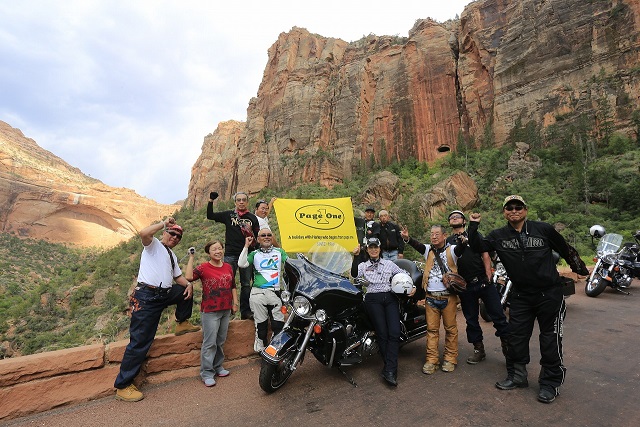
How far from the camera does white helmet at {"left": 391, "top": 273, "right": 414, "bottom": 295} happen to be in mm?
3932

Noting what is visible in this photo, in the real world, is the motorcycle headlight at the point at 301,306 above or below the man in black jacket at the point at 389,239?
below

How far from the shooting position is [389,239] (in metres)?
6.66

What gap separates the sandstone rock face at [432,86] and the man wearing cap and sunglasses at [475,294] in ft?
144

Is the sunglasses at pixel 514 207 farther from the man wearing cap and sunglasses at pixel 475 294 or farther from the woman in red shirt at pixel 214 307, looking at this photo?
the woman in red shirt at pixel 214 307

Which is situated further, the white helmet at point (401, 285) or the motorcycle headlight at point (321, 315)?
the white helmet at point (401, 285)

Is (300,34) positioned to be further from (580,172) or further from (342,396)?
(342,396)

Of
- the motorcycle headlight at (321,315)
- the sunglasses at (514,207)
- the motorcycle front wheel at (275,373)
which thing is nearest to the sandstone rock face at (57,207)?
the motorcycle front wheel at (275,373)

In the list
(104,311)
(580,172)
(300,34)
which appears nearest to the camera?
(104,311)

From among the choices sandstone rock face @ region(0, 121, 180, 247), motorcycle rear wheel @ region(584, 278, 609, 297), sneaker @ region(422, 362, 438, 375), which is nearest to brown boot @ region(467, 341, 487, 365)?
sneaker @ region(422, 362, 438, 375)

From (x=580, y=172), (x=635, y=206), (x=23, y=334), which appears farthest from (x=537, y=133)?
(x=23, y=334)

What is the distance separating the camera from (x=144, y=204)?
330 ft

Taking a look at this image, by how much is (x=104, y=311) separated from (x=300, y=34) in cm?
7229

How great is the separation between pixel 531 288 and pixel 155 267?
426 cm

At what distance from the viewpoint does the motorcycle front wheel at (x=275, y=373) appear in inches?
137
